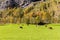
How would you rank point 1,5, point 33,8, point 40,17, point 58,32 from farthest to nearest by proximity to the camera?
point 1,5, point 33,8, point 40,17, point 58,32

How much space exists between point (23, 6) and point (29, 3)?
3.20 feet

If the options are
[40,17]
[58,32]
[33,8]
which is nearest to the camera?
[58,32]

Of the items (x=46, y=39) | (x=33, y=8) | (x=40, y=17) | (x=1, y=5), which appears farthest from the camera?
(x=1, y=5)

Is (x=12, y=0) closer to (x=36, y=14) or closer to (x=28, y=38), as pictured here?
(x=36, y=14)

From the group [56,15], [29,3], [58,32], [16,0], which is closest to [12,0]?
[16,0]

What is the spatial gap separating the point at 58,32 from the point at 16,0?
486 inches

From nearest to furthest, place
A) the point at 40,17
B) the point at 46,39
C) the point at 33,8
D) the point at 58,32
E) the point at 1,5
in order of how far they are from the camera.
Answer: the point at 46,39 < the point at 58,32 < the point at 40,17 < the point at 33,8 < the point at 1,5

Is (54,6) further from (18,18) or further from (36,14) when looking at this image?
(18,18)

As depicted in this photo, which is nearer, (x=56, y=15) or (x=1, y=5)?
(x=56, y=15)

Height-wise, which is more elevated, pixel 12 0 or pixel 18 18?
pixel 12 0

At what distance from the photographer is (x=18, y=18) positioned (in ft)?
72.8

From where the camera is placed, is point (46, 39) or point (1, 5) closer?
point (46, 39)

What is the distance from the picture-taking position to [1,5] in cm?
2372

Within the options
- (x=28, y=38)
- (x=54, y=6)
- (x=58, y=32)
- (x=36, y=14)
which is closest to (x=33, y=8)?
(x=36, y=14)
